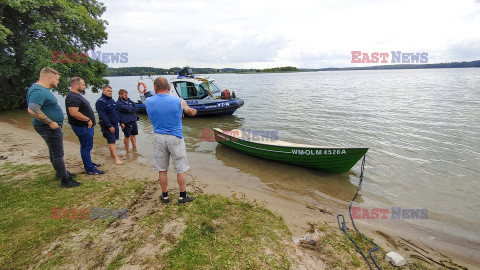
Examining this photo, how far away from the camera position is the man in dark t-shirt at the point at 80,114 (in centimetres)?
441

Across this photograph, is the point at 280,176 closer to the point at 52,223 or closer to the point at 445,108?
the point at 52,223

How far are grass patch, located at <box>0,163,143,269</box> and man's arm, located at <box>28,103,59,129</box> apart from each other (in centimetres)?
129

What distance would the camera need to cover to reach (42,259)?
260 centimetres

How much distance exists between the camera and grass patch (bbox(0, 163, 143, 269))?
2.71 metres

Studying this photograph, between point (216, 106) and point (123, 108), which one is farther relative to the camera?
point (216, 106)

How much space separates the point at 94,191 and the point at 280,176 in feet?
15.2

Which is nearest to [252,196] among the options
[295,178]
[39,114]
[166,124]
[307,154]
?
[295,178]

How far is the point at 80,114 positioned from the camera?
4445 millimetres

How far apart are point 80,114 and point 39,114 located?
0.77 metres
